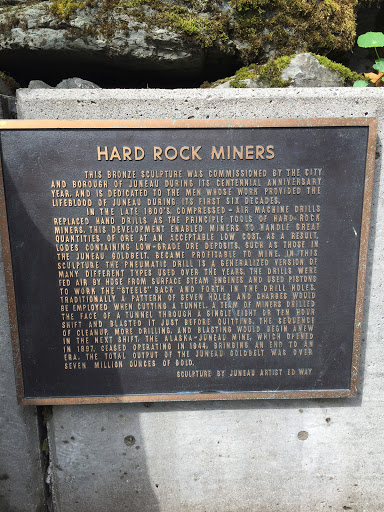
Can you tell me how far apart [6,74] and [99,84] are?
0.74m

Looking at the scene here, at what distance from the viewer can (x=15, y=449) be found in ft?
9.19

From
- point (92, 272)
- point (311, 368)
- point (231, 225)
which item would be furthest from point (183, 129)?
point (311, 368)

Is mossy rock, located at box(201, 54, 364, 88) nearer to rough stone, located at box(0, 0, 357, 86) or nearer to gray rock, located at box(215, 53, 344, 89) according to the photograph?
gray rock, located at box(215, 53, 344, 89)

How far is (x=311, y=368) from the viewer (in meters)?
2.70

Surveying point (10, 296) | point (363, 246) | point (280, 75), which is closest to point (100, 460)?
point (10, 296)

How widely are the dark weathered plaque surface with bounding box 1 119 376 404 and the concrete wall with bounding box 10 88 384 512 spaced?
0.20 m

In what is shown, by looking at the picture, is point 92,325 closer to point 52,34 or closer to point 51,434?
point 51,434

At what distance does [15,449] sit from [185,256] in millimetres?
2008

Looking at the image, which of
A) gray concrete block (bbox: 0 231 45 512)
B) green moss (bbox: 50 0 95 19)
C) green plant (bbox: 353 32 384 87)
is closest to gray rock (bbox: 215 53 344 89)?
green plant (bbox: 353 32 384 87)

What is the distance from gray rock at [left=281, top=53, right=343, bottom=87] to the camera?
2.65m

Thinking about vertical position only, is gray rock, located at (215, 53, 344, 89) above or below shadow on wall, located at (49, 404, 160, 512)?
above

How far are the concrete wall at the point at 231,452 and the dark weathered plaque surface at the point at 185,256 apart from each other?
8.0 inches

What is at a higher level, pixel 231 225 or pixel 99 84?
pixel 99 84

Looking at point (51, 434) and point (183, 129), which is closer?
point (183, 129)
